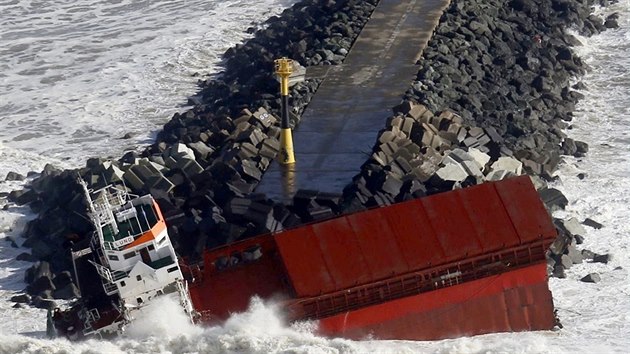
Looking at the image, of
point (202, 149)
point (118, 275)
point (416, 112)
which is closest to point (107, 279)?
point (118, 275)

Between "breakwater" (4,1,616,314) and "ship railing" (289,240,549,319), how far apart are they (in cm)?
307

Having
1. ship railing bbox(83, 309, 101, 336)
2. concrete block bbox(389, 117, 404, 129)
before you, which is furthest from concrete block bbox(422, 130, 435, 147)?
ship railing bbox(83, 309, 101, 336)

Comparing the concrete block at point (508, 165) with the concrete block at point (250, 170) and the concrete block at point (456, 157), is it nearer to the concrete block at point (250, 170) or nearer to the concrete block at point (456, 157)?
the concrete block at point (456, 157)

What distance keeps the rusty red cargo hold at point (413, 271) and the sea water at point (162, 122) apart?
1.43 ft

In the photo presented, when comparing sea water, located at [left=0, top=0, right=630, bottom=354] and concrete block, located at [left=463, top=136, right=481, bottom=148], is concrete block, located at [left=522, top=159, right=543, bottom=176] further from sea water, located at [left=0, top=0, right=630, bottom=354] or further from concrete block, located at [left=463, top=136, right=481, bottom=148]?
concrete block, located at [left=463, top=136, right=481, bottom=148]

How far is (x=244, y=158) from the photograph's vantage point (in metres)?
30.5

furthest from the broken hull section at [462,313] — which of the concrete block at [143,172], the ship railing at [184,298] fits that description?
the concrete block at [143,172]

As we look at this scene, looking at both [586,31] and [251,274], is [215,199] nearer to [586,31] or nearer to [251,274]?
[251,274]

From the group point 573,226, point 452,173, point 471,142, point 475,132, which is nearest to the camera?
point 452,173

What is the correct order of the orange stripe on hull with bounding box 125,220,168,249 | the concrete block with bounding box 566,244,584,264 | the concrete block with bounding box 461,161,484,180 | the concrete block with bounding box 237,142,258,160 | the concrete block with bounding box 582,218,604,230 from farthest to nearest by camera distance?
Answer: the concrete block with bounding box 237,142,258,160, the concrete block with bounding box 582,218,604,230, the concrete block with bounding box 461,161,484,180, the concrete block with bounding box 566,244,584,264, the orange stripe on hull with bounding box 125,220,168,249

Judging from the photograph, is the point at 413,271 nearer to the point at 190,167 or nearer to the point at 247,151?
the point at 247,151

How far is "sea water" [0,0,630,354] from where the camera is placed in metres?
23.6

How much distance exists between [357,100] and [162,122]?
739 centimetres

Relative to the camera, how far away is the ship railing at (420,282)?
2408cm
